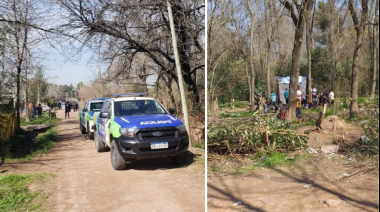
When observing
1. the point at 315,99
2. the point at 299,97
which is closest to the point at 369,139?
the point at 315,99

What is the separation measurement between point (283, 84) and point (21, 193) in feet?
16.1

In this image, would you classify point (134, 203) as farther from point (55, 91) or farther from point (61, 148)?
point (55, 91)

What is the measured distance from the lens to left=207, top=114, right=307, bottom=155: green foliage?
201 inches

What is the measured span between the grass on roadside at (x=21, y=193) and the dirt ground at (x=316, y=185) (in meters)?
2.97

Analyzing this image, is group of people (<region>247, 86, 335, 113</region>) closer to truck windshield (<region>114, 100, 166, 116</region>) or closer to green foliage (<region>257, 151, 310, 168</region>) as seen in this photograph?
green foliage (<region>257, 151, 310, 168</region>)

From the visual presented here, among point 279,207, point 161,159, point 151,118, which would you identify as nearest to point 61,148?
point 161,159

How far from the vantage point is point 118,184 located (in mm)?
7164

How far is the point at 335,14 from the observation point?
3889 mm

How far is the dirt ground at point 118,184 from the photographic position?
593 centimetres

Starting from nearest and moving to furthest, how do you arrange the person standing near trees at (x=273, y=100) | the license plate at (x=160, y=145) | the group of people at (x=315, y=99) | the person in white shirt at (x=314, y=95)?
the group of people at (x=315, y=99) → the person in white shirt at (x=314, y=95) → the person standing near trees at (x=273, y=100) → the license plate at (x=160, y=145)

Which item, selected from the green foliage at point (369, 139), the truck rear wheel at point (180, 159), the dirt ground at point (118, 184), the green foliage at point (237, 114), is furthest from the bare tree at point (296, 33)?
the truck rear wheel at point (180, 159)

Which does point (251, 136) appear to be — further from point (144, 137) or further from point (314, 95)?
point (144, 137)

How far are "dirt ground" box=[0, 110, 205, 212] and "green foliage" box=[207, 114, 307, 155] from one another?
0.95 metres

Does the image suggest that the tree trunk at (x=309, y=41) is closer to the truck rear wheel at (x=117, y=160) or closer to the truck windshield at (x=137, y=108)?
the truck rear wheel at (x=117, y=160)
